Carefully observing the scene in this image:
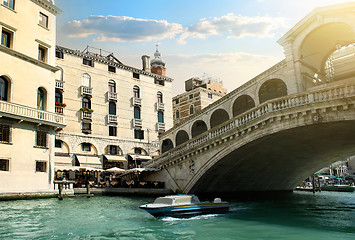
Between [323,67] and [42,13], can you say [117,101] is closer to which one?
[42,13]

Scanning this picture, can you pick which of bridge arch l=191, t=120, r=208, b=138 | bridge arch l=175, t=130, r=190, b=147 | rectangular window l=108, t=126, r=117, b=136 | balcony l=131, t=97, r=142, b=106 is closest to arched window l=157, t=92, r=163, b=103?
balcony l=131, t=97, r=142, b=106

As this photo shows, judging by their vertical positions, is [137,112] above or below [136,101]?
below

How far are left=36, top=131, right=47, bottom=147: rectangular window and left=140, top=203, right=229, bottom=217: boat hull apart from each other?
38.8 ft

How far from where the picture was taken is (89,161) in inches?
1171

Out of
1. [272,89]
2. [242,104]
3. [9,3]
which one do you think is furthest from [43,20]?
[272,89]

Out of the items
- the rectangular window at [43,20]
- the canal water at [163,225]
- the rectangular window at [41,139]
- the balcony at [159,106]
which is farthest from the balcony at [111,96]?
the canal water at [163,225]

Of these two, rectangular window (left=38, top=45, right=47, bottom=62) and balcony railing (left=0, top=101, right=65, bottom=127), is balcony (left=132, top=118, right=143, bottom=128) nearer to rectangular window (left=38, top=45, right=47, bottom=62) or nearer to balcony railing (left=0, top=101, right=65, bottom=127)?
balcony railing (left=0, top=101, right=65, bottom=127)

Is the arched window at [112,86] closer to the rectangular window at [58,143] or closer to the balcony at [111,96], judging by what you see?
the balcony at [111,96]

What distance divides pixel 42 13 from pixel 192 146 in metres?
15.3

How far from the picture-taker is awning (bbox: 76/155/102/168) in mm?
29186

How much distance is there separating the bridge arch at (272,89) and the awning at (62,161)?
58.3 feet

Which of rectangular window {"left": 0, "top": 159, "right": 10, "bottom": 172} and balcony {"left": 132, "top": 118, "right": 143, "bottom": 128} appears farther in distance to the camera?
balcony {"left": 132, "top": 118, "right": 143, "bottom": 128}

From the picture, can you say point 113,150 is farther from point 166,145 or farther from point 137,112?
point 166,145

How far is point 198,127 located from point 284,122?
11.8m
